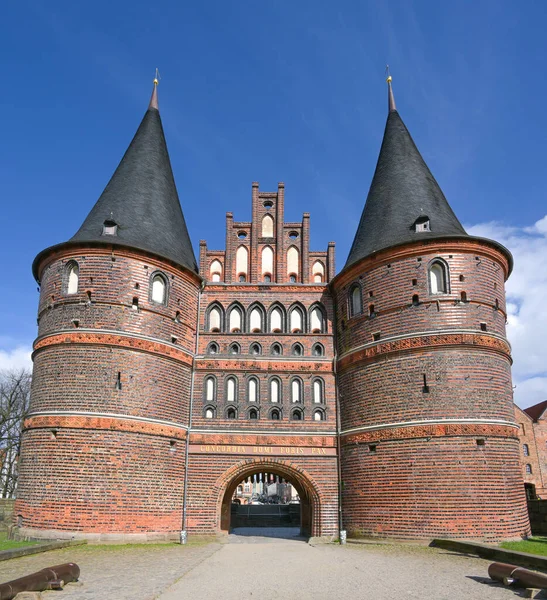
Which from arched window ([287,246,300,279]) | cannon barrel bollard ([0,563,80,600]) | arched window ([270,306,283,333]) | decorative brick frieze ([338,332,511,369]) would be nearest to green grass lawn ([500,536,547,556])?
decorative brick frieze ([338,332,511,369])

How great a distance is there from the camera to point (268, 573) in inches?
468

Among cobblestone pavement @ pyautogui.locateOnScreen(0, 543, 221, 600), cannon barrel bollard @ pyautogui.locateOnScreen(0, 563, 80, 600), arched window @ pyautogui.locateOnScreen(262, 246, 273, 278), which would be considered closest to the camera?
cannon barrel bollard @ pyautogui.locateOnScreen(0, 563, 80, 600)

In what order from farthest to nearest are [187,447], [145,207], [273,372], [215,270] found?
[215,270] → [145,207] → [273,372] → [187,447]

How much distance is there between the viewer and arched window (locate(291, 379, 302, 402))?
68.1 ft

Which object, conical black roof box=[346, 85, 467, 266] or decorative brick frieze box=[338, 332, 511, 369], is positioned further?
conical black roof box=[346, 85, 467, 266]

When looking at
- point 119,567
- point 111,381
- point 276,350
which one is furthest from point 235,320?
point 119,567

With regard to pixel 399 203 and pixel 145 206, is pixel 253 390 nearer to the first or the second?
pixel 145 206

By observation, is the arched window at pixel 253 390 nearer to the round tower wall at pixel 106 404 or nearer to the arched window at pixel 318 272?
the round tower wall at pixel 106 404

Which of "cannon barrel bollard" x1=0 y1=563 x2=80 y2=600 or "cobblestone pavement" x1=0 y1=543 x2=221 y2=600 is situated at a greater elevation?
"cannon barrel bollard" x1=0 y1=563 x2=80 y2=600

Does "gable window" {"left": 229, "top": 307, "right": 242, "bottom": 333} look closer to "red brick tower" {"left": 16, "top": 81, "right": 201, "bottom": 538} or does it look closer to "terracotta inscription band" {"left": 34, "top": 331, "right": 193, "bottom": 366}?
"red brick tower" {"left": 16, "top": 81, "right": 201, "bottom": 538}

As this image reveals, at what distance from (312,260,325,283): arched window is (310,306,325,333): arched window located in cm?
123

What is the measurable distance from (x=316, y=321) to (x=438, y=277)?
17.2ft

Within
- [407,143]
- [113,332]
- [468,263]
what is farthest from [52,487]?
[407,143]

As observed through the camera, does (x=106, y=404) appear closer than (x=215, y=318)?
Yes
